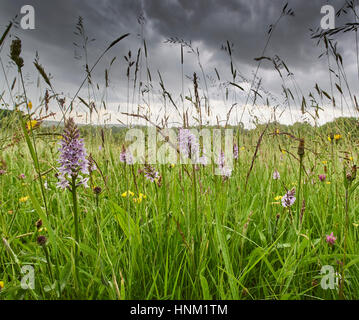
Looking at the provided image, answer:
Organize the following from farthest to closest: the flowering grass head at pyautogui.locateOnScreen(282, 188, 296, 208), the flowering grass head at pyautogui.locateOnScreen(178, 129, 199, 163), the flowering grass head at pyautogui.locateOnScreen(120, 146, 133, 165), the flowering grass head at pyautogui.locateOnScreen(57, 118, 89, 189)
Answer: the flowering grass head at pyautogui.locateOnScreen(120, 146, 133, 165) < the flowering grass head at pyautogui.locateOnScreen(282, 188, 296, 208) < the flowering grass head at pyautogui.locateOnScreen(178, 129, 199, 163) < the flowering grass head at pyautogui.locateOnScreen(57, 118, 89, 189)

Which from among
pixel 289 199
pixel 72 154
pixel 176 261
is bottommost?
pixel 176 261

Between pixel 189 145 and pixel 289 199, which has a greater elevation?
pixel 189 145

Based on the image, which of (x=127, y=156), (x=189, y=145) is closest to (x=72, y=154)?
(x=189, y=145)

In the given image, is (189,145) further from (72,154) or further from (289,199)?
(289,199)

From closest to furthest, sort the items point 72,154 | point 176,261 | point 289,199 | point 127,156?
point 72,154 < point 176,261 < point 289,199 < point 127,156

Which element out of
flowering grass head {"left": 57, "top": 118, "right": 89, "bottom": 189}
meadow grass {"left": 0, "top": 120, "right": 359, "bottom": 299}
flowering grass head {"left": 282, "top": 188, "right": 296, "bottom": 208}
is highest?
flowering grass head {"left": 57, "top": 118, "right": 89, "bottom": 189}

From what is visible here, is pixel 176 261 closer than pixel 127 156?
Yes

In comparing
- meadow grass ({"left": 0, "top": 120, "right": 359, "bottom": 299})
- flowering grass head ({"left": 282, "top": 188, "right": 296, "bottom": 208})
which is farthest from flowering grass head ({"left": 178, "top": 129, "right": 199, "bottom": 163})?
flowering grass head ({"left": 282, "top": 188, "right": 296, "bottom": 208})

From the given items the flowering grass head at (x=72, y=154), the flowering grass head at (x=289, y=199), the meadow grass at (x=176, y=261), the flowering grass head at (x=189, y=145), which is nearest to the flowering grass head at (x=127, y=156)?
the meadow grass at (x=176, y=261)

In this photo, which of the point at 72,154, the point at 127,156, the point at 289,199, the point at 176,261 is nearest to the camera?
the point at 72,154

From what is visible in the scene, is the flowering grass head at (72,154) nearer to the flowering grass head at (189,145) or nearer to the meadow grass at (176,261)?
the meadow grass at (176,261)

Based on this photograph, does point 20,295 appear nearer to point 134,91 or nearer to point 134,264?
point 134,264

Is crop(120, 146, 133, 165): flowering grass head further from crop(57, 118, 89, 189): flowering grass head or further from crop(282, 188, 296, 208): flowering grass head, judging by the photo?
crop(282, 188, 296, 208): flowering grass head
